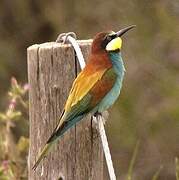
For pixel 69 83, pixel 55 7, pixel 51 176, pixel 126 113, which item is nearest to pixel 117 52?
pixel 69 83

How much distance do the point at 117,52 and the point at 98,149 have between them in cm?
45

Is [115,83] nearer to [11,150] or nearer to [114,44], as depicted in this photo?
[114,44]

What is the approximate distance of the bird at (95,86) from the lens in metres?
2.89

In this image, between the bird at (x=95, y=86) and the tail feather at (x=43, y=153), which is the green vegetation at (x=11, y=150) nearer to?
the bird at (x=95, y=86)

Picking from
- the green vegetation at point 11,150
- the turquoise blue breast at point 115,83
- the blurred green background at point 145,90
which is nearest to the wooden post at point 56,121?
the turquoise blue breast at point 115,83

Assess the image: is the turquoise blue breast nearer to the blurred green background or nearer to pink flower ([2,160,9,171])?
pink flower ([2,160,9,171])

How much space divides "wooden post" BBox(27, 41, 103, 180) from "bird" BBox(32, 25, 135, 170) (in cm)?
3

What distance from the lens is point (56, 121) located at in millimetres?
2934

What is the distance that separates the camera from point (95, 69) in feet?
10.2

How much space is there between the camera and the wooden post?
2898 millimetres

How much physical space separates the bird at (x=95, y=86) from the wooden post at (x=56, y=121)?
0.11 feet

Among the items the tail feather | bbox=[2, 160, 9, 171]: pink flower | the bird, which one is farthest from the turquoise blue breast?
bbox=[2, 160, 9, 171]: pink flower

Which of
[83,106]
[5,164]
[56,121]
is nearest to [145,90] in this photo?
[5,164]

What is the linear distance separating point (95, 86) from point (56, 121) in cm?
28
